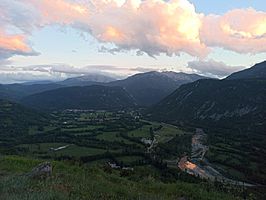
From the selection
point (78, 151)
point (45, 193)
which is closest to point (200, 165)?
point (78, 151)

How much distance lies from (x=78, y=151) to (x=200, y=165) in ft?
130

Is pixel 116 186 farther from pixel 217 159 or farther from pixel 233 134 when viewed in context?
pixel 233 134

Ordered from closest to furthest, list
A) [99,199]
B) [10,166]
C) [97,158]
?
[99,199]
[10,166]
[97,158]

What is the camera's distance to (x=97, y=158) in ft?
366

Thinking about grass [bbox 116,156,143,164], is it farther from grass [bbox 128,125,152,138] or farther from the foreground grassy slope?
the foreground grassy slope

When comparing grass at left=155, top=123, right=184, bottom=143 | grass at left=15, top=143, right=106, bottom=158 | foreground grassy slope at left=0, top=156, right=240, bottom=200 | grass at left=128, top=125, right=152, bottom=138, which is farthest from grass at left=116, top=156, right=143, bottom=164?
foreground grassy slope at left=0, top=156, right=240, bottom=200

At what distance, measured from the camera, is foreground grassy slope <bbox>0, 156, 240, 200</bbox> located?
13500 mm

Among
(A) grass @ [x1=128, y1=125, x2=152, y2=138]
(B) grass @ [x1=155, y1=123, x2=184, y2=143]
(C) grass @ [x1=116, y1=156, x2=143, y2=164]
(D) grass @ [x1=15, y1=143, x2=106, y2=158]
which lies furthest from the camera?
(A) grass @ [x1=128, y1=125, x2=152, y2=138]

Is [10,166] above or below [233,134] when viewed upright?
above

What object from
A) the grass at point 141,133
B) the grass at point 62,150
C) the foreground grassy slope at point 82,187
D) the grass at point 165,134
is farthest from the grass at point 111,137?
the foreground grassy slope at point 82,187

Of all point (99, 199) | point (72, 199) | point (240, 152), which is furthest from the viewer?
point (240, 152)

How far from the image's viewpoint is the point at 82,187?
15258 mm

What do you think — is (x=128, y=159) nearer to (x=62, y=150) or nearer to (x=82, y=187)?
(x=62, y=150)

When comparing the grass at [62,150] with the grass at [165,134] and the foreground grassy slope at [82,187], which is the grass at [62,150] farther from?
the foreground grassy slope at [82,187]
